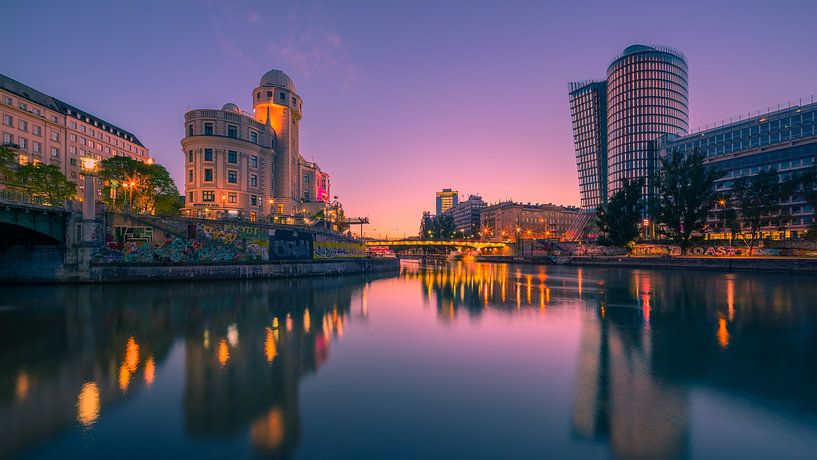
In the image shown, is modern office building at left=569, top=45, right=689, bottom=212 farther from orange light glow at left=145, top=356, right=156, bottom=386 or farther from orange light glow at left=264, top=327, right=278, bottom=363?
orange light glow at left=145, top=356, right=156, bottom=386

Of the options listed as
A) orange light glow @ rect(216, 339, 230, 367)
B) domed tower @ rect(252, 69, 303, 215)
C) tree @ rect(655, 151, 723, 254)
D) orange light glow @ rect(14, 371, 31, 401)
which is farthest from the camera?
domed tower @ rect(252, 69, 303, 215)

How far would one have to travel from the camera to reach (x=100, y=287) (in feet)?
124

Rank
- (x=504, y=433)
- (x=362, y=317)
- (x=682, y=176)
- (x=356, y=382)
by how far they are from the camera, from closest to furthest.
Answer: (x=504, y=433)
(x=356, y=382)
(x=362, y=317)
(x=682, y=176)

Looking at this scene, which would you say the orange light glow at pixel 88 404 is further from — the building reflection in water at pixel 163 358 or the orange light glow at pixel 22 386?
the orange light glow at pixel 22 386

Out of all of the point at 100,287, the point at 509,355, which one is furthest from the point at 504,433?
the point at 100,287

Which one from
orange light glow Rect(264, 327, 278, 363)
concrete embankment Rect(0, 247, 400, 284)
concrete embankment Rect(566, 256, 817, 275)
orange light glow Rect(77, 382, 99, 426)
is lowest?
concrete embankment Rect(566, 256, 817, 275)

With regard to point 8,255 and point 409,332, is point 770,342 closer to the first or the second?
point 409,332

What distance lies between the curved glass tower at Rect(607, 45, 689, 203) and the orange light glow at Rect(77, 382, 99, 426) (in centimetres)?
17691

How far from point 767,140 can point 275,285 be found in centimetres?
14181

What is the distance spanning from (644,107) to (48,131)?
201 metres

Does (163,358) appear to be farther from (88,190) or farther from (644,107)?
(644,107)

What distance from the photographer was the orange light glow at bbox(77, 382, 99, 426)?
380 inches

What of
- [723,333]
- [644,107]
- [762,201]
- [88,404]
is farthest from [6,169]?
[644,107]

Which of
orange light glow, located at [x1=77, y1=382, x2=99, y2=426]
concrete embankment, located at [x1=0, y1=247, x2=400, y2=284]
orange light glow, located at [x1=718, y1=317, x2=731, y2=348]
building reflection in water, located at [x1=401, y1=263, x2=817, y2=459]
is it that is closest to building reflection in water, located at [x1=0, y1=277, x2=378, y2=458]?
orange light glow, located at [x1=77, y1=382, x2=99, y2=426]
